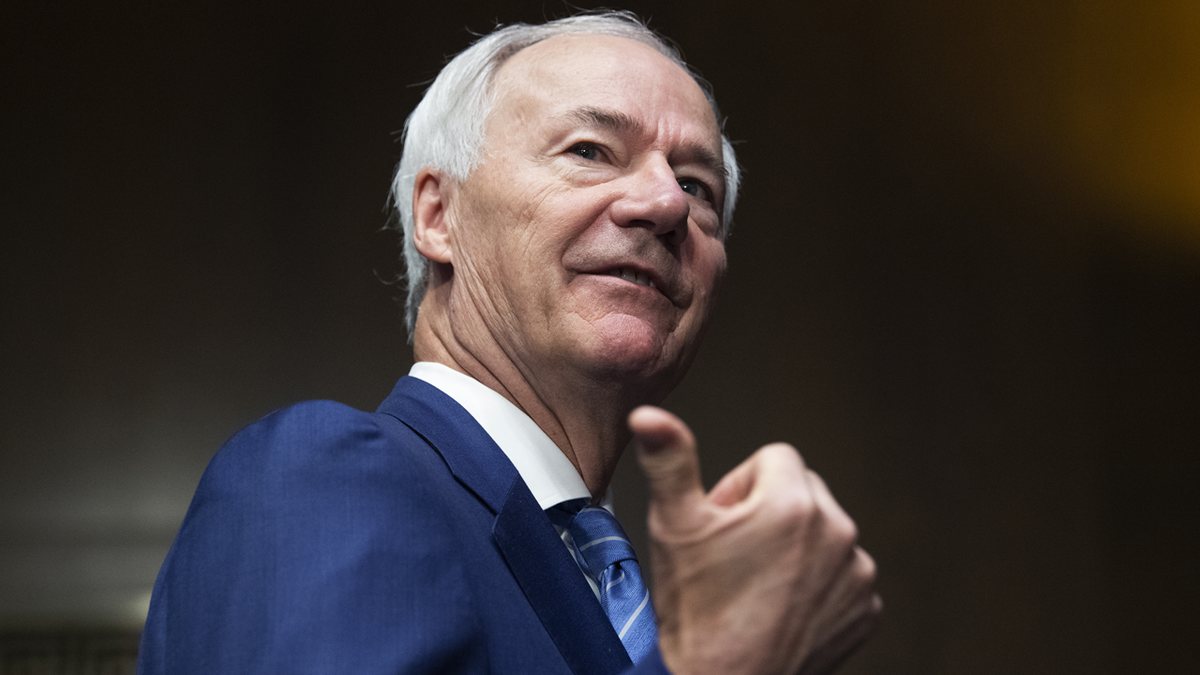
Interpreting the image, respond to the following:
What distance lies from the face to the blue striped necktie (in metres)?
0.13

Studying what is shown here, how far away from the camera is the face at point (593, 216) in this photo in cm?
92

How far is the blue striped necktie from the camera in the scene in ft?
2.68

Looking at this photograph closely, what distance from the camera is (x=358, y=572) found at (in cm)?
63

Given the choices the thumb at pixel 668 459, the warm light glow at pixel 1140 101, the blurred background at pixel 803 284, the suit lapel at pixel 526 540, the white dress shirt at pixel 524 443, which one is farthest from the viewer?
the warm light glow at pixel 1140 101

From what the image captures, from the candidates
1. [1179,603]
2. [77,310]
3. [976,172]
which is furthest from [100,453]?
[1179,603]

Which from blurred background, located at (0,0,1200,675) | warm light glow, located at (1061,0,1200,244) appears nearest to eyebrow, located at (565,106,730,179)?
blurred background, located at (0,0,1200,675)

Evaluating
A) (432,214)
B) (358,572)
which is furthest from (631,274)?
(358,572)

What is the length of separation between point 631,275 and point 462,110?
28 cm

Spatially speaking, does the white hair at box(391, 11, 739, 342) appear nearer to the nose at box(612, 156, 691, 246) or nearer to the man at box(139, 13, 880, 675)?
the man at box(139, 13, 880, 675)

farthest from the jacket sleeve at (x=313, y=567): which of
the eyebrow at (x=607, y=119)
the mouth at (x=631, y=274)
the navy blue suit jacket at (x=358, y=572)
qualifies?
the eyebrow at (x=607, y=119)

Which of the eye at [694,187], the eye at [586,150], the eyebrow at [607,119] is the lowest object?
the eye at [694,187]

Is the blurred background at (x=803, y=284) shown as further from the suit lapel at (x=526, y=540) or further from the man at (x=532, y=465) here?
the suit lapel at (x=526, y=540)

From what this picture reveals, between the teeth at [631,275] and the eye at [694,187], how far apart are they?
15cm

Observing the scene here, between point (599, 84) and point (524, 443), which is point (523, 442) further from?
point (599, 84)
